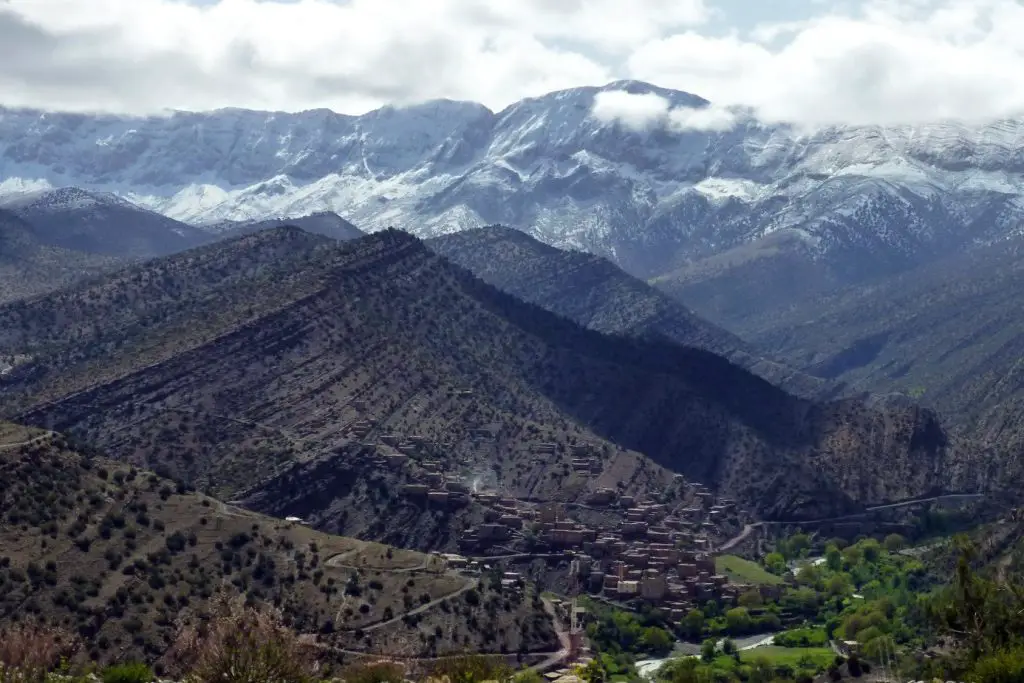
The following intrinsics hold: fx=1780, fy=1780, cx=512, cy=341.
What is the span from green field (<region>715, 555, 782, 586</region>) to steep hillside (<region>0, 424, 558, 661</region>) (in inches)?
1648

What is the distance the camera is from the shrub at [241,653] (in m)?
77.2

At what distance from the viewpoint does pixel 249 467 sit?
16550cm

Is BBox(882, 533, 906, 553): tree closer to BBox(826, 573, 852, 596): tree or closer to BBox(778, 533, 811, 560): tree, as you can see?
BBox(778, 533, 811, 560): tree

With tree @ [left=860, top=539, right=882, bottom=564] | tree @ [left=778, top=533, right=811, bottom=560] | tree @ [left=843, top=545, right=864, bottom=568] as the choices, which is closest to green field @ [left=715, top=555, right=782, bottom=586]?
tree @ [left=778, top=533, right=811, bottom=560]

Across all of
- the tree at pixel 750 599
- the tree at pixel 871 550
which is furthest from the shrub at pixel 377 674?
the tree at pixel 871 550

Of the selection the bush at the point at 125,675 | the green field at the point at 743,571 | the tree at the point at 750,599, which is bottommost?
the tree at the point at 750,599

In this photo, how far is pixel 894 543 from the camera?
19588 cm

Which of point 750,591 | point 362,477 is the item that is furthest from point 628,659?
point 362,477

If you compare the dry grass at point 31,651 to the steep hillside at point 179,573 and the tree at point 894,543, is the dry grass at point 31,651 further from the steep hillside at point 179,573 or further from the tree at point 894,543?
the tree at point 894,543

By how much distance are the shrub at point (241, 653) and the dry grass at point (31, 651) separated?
6.32m

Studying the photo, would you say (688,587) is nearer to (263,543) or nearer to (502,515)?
(502,515)

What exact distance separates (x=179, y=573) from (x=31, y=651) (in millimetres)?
33203

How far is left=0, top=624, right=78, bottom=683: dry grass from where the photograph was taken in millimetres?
76750

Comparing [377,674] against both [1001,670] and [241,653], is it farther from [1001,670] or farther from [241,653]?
[1001,670]
